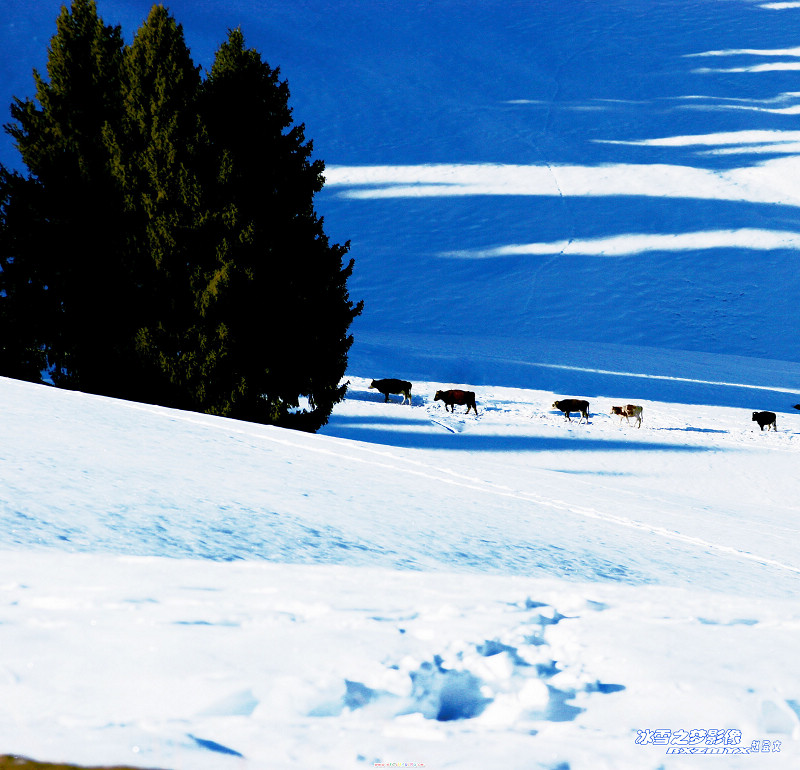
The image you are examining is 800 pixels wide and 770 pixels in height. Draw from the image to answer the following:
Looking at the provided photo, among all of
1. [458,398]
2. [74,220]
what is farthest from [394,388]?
[74,220]

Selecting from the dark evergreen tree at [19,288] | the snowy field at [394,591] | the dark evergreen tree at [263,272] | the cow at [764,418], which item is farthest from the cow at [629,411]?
the dark evergreen tree at [19,288]

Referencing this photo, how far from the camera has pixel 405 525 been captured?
419 cm

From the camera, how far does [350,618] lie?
2436 millimetres

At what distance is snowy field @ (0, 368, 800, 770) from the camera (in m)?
1.70

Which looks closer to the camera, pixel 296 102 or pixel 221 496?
pixel 221 496

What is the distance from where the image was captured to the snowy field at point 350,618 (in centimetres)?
170

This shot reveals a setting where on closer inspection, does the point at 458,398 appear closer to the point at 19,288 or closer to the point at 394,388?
the point at 394,388

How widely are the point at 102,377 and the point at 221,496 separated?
29.8 feet

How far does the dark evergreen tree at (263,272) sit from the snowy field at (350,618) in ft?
19.8

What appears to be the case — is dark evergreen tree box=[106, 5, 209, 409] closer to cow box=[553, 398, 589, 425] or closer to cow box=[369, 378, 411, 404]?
cow box=[369, 378, 411, 404]

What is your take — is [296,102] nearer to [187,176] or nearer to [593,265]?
[593,265]

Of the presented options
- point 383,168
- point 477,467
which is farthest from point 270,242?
point 383,168

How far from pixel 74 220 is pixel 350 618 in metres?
12.1

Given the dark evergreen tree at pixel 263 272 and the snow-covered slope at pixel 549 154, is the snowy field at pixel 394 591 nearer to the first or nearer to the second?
the dark evergreen tree at pixel 263 272
